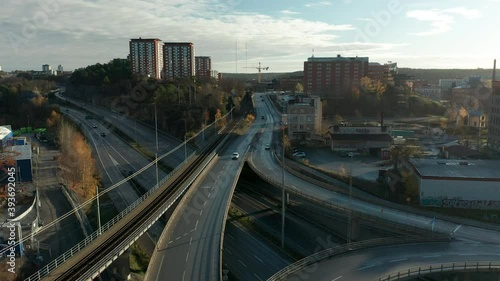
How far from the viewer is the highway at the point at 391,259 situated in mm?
11234

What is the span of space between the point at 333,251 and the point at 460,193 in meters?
10.2

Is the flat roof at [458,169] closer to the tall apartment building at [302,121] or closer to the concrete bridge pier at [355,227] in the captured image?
the concrete bridge pier at [355,227]

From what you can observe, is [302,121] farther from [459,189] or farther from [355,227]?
[355,227]

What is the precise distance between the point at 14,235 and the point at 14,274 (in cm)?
195

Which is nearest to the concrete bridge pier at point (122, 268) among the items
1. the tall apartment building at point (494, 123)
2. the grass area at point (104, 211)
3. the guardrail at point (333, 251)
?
the guardrail at point (333, 251)

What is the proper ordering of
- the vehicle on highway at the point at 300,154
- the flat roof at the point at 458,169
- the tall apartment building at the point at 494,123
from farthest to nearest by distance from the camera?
the vehicle on highway at the point at 300,154 → the tall apartment building at the point at 494,123 → the flat roof at the point at 458,169

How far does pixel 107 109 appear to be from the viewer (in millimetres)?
55062

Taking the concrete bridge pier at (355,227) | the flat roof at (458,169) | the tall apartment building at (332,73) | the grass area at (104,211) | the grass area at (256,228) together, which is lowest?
the grass area at (256,228)

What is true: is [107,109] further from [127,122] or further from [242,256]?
[242,256]

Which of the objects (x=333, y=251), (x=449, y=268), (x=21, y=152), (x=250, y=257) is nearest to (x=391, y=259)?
(x=449, y=268)

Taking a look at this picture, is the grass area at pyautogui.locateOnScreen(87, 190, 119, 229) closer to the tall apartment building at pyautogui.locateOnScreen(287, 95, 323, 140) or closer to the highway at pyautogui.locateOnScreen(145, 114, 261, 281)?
the highway at pyautogui.locateOnScreen(145, 114, 261, 281)

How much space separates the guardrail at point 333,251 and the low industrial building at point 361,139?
19465 mm

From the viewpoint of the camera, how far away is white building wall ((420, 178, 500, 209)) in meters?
18.6

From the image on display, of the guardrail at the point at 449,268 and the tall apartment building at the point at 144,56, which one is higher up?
the tall apartment building at the point at 144,56
